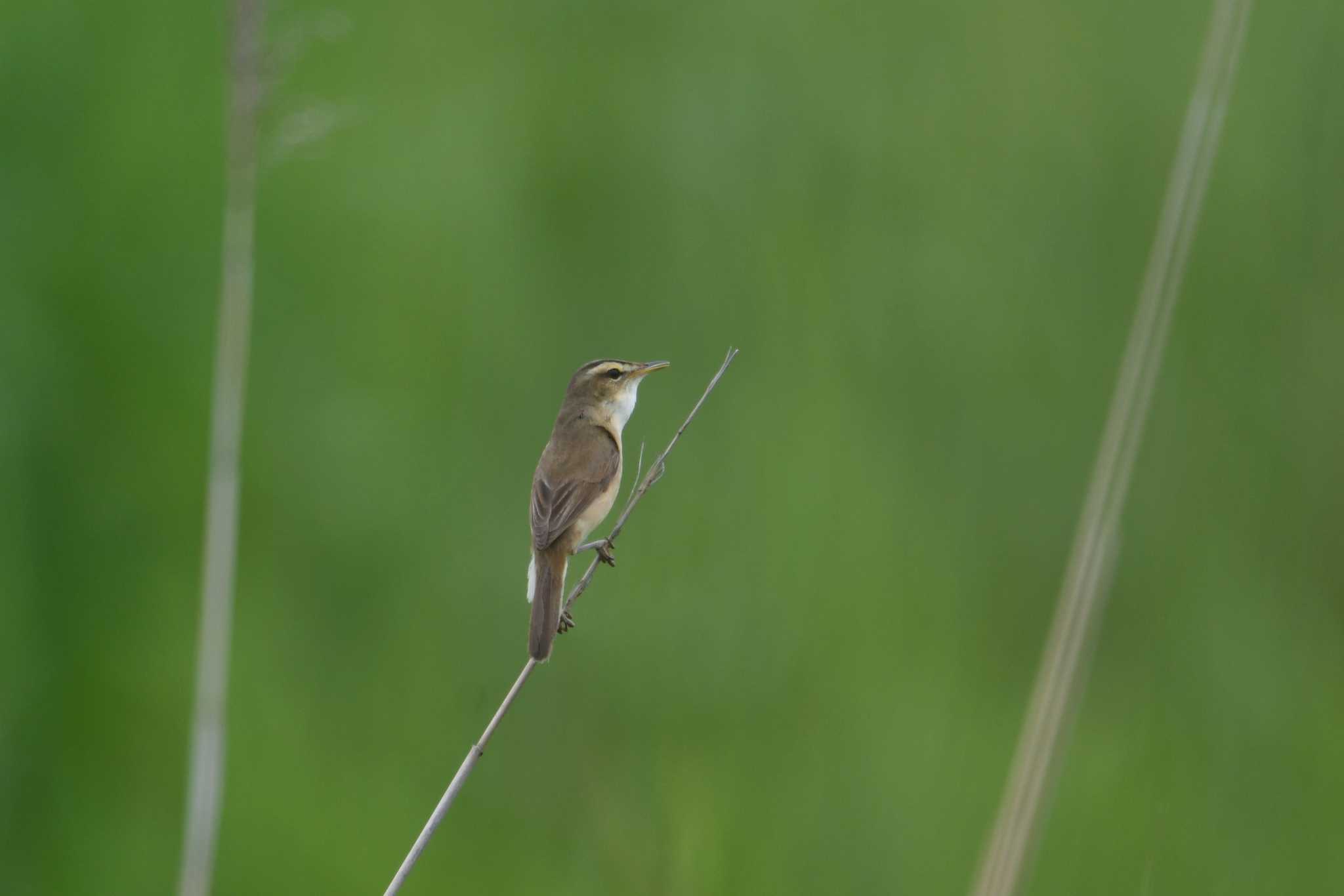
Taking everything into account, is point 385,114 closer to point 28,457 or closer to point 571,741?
point 28,457

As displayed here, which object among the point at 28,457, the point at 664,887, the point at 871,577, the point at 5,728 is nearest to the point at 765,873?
the point at 664,887

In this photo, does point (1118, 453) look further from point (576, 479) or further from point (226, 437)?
point (576, 479)

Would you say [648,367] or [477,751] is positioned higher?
[648,367]

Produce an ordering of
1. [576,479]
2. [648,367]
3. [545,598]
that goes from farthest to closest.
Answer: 1. [648,367]
2. [576,479]
3. [545,598]

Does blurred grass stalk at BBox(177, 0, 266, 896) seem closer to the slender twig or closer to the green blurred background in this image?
the slender twig

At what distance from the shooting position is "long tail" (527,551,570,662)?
273cm

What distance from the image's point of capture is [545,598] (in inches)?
119

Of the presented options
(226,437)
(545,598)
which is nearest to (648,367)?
(545,598)

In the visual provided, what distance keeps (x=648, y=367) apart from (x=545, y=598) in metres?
0.85

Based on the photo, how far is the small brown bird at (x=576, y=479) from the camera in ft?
10.1

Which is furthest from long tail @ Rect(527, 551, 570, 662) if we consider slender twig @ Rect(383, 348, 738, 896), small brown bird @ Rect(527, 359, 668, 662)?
slender twig @ Rect(383, 348, 738, 896)

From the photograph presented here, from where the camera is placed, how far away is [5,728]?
3.12 meters

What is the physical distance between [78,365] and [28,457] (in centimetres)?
31

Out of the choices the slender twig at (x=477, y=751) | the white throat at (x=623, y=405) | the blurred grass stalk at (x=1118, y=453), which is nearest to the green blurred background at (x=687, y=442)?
the white throat at (x=623, y=405)
